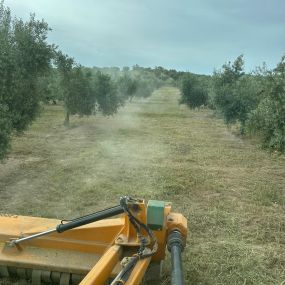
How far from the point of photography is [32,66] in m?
15.8

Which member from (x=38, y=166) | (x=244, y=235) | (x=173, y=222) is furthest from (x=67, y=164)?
(x=173, y=222)

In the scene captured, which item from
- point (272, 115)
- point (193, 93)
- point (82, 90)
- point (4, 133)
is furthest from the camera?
point (193, 93)

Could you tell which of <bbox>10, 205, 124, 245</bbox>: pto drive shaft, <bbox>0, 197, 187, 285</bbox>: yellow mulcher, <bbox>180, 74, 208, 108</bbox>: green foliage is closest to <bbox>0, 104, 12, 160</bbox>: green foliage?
<bbox>0, 197, 187, 285</bbox>: yellow mulcher

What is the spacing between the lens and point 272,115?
11500 mm

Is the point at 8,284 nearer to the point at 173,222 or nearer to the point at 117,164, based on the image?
the point at 173,222

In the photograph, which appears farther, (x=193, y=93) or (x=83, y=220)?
(x=193, y=93)

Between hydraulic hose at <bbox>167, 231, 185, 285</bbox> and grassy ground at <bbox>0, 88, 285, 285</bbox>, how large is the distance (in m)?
1.18

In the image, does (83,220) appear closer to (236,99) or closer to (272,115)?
(272,115)

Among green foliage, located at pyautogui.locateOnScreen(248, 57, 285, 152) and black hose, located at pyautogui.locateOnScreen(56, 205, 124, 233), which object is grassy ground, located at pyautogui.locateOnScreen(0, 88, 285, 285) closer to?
green foliage, located at pyautogui.locateOnScreen(248, 57, 285, 152)

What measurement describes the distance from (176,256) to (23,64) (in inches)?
502

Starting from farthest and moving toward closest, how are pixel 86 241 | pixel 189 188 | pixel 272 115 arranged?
pixel 272 115 < pixel 189 188 < pixel 86 241

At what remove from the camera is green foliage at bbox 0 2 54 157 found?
43.4 ft

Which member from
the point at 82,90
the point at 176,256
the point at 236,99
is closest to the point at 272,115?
the point at 176,256

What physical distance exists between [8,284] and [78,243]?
1.02 m
